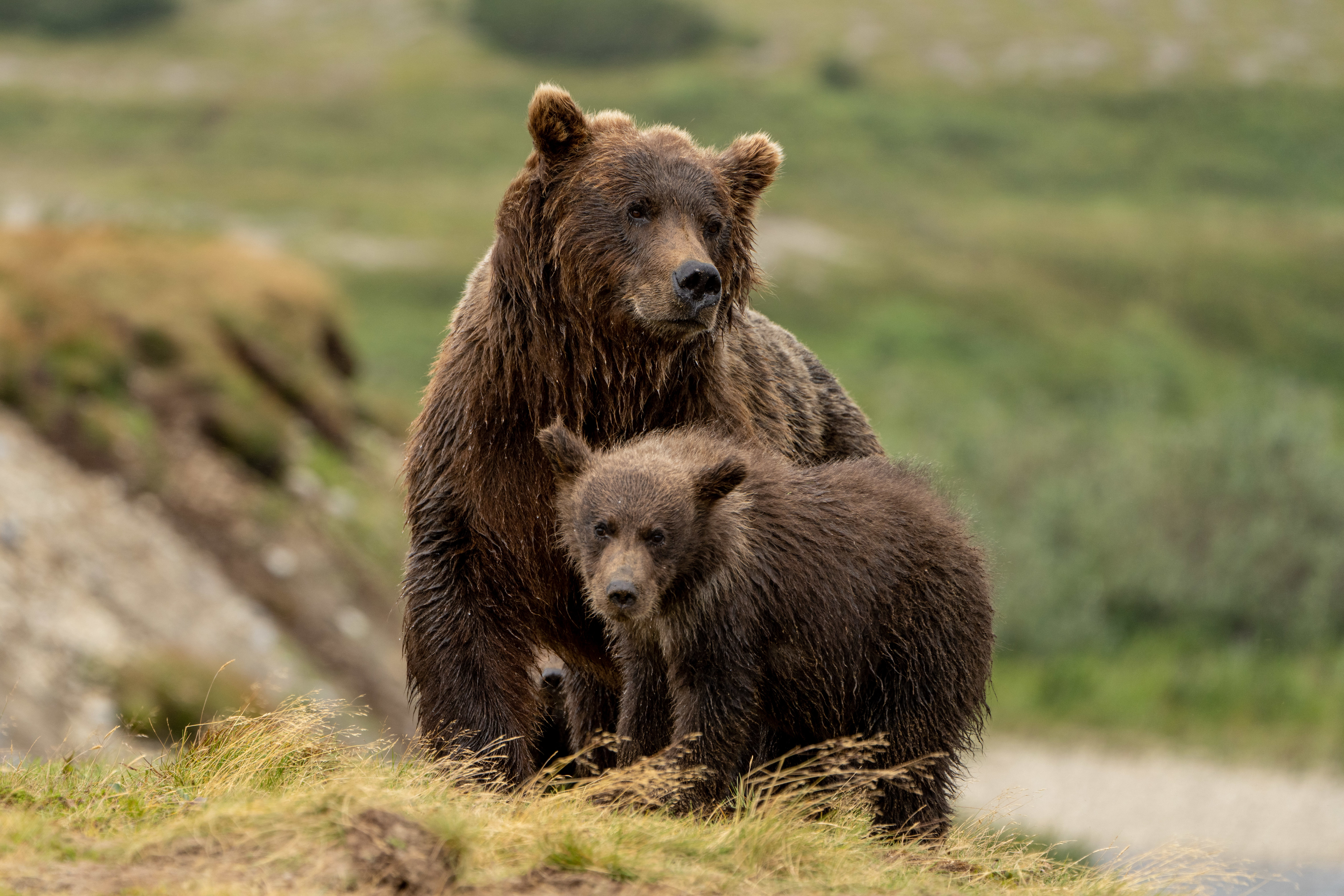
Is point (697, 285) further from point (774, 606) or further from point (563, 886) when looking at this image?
point (563, 886)

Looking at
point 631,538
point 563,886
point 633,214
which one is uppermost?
point 633,214

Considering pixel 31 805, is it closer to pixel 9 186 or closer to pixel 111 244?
pixel 111 244

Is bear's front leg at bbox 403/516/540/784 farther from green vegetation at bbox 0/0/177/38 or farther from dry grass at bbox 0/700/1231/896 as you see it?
green vegetation at bbox 0/0/177/38

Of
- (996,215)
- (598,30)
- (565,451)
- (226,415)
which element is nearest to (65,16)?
(598,30)

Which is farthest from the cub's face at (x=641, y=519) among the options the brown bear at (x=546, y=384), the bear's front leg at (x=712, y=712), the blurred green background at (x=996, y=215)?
the blurred green background at (x=996, y=215)

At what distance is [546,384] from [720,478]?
Result: 1.09 m

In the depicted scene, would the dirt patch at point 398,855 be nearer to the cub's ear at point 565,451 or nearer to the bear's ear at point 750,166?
the cub's ear at point 565,451

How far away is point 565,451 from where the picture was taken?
644 centimetres

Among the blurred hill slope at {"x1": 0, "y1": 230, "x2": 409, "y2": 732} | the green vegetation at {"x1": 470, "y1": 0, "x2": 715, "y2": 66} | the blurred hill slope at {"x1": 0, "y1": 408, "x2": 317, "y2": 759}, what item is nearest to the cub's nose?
the blurred hill slope at {"x1": 0, "y1": 408, "x2": 317, "y2": 759}

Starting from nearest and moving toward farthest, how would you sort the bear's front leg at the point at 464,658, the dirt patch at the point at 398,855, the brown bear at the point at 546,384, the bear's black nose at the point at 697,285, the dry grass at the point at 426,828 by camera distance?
the dirt patch at the point at 398,855
the dry grass at the point at 426,828
the bear's black nose at the point at 697,285
the brown bear at the point at 546,384
the bear's front leg at the point at 464,658

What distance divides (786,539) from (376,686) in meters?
12.2

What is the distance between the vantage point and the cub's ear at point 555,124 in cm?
666

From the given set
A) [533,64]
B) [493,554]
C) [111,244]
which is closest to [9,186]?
[533,64]

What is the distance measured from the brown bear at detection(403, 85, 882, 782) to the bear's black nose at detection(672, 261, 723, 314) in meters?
0.14
